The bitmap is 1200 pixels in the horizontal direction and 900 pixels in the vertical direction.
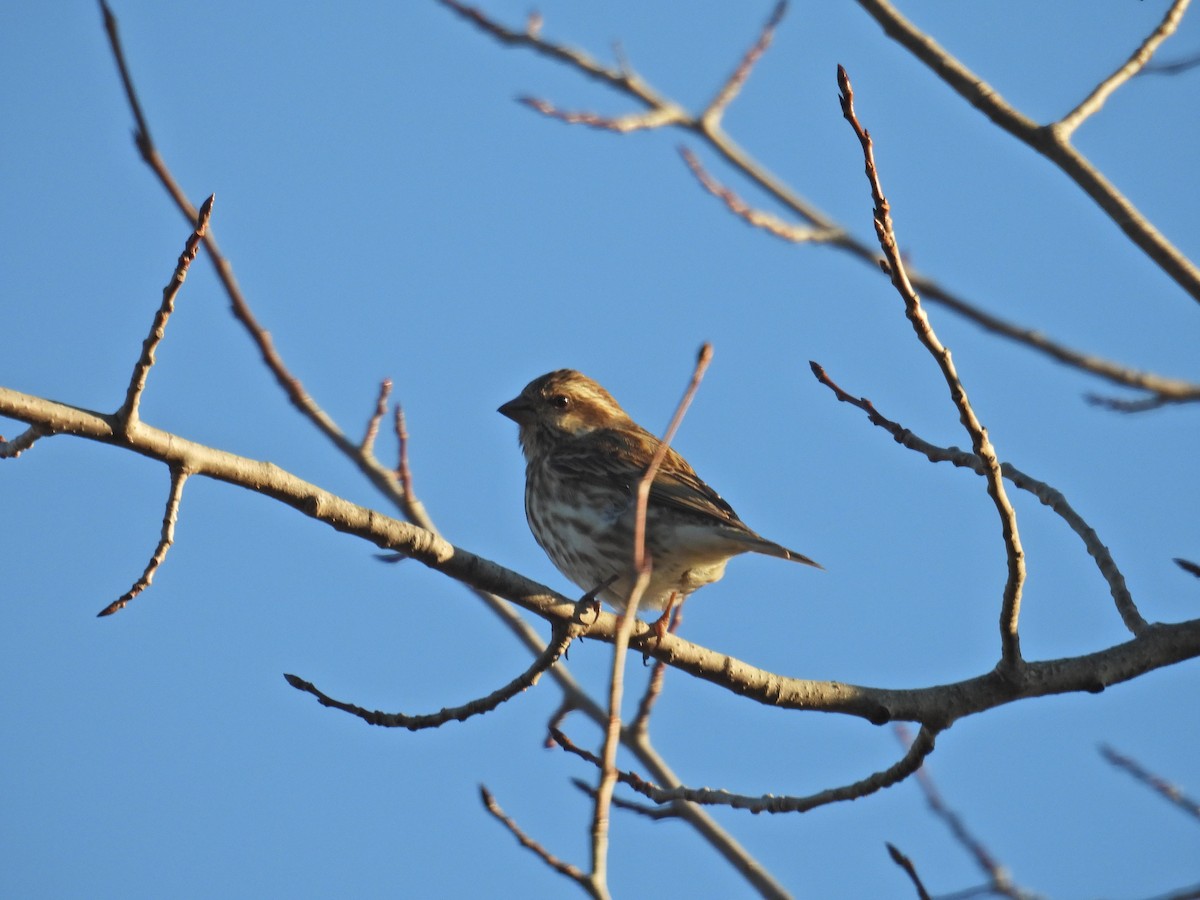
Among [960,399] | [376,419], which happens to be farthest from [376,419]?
[960,399]

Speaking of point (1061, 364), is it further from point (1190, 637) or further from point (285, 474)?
point (285, 474)

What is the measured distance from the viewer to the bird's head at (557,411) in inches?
315

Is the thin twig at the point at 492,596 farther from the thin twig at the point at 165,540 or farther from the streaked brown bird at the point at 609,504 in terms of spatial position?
the thin twig at the point at 165,540

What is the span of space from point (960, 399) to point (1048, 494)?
151 cm

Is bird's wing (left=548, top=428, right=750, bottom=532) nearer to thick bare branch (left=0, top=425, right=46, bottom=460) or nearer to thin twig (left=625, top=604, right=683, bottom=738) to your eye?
thin twig (left=625, top=604, right=683, bottom=738)

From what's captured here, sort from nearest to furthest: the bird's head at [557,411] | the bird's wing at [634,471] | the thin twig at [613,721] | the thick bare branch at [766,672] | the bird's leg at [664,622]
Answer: the thin twig at [613,721]
the thick bare branch at [766,672]
the bird's leg at [664,622]
the bird's wing at [634,471]
the bird's head at [557,411]

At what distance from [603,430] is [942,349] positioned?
432 cm

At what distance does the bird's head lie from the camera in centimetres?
800

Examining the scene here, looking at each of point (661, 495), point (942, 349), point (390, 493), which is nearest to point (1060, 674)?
point (942, 349)

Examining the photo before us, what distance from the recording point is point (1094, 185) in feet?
17.5

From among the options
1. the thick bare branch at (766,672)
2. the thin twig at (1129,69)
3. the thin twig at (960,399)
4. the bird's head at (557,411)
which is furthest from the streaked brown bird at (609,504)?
the thin twig at (1129,69)

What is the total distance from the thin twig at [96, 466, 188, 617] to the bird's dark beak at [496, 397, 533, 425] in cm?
451

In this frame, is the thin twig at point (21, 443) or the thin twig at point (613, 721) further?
the thin twig at point (21, 443)

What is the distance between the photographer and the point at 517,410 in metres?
8.23
